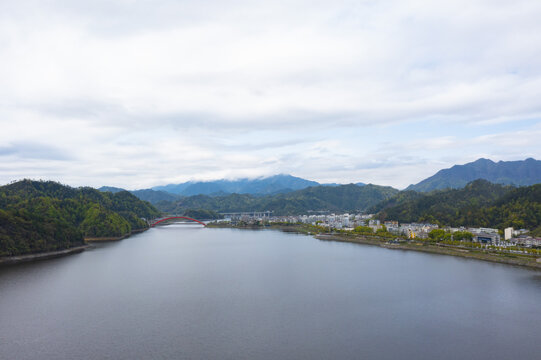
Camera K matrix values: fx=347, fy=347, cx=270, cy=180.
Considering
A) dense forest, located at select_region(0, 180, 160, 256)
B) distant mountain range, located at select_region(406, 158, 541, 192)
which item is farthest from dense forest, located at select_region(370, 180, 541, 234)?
distant mountain range, located at select_region(406, 158, 541, 192)

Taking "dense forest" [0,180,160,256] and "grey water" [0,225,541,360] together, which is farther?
"dense forest" [0,180,160,256]

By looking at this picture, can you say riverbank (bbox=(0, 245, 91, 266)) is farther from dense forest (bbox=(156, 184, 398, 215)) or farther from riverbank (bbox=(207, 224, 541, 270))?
dense forest (bbox=(156, 184, 398, 215))

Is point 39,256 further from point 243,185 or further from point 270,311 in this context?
point 243,185

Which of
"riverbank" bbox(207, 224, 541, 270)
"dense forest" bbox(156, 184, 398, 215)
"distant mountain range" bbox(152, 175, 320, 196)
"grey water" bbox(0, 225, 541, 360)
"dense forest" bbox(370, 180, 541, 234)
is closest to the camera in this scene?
"grey water" bbox(0, 225, 541, 360)

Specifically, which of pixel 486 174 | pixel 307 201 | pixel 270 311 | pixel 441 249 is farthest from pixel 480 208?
pixel 486 174

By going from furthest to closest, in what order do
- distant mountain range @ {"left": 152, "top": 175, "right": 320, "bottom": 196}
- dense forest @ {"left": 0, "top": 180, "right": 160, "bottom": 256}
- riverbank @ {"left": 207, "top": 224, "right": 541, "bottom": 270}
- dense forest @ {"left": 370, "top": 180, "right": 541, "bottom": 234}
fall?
distant mountain range @ {"left": 152, "top": 175, "right": 320, "bottom": 196}
dense forest @ {"left": 370, "top": 180, "right": 541, "bottom": 234}
dense forest @ {"left": 0, "top": 180, "right": 160, "bottom": 256}
riverbank @ {"left": 207, "top": 224, "right": 541, "bottom": 270}

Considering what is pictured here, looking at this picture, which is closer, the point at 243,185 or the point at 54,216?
the point at 54,216

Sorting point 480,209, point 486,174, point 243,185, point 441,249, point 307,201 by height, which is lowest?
point 441,249
